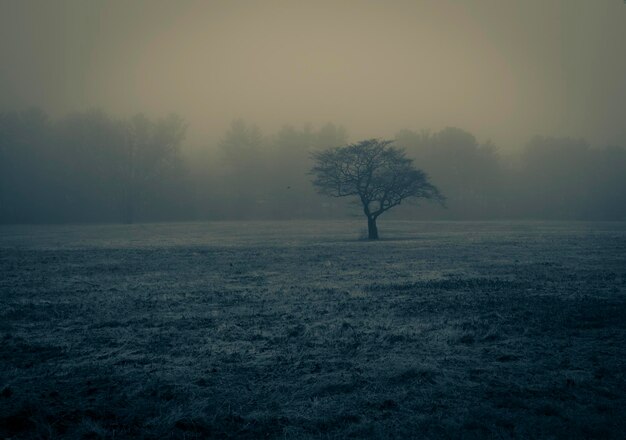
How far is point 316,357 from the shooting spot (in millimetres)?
6879

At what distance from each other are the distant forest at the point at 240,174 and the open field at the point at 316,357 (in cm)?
6299

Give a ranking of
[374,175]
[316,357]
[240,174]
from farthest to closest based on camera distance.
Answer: [240,174] → [374,175] → [316,357]

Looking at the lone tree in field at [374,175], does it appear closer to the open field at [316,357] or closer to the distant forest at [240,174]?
the open field at [316,357]

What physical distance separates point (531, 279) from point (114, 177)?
6954cm

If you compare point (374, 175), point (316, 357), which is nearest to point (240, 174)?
point (374, 175)

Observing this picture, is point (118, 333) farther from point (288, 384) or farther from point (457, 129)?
point (457, 129)

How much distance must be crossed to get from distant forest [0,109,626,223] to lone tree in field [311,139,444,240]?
39.6 meters

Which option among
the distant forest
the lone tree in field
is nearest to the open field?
the lone tree in field

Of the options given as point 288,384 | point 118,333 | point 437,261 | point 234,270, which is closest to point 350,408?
point 288,384

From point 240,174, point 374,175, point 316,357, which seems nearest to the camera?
point 316,357

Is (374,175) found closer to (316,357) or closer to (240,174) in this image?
(316,357)

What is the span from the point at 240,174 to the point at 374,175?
4898 cm

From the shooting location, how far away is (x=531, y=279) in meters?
14.2

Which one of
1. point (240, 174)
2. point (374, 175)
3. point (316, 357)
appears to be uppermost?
point (240, 174)
